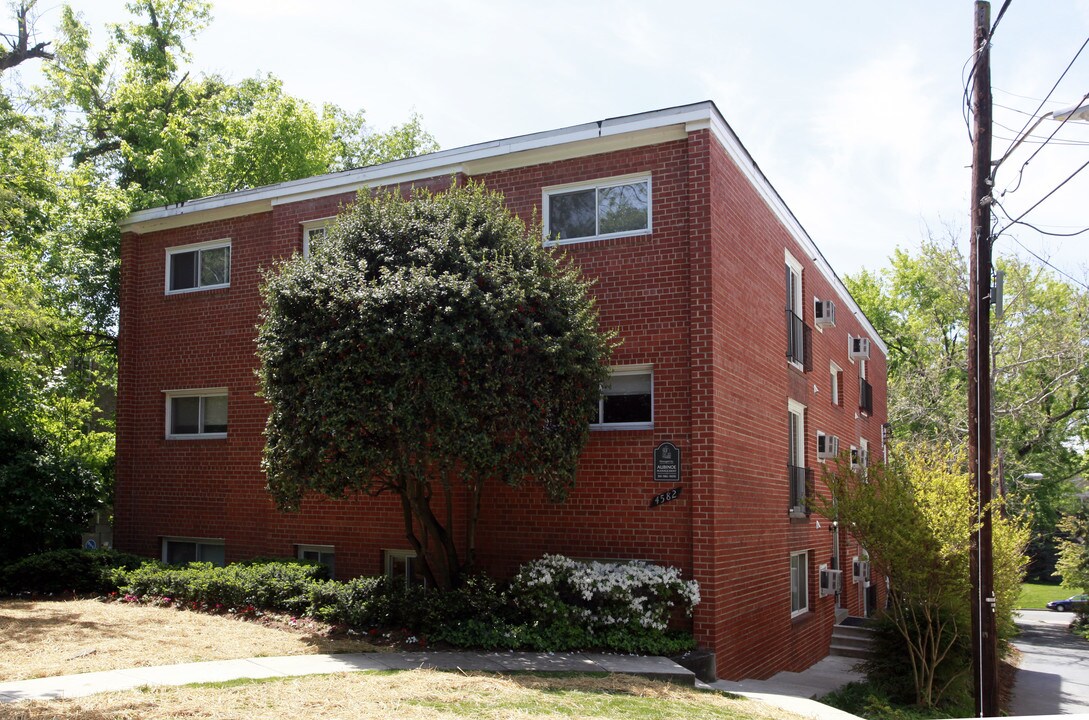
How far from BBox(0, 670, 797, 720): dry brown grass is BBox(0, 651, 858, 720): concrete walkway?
15.3 inches

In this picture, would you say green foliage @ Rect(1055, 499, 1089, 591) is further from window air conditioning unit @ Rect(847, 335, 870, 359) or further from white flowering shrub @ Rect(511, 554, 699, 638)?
white flowering shrub @ Rect(511, 554, 699, 638)

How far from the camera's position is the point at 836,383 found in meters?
24.2

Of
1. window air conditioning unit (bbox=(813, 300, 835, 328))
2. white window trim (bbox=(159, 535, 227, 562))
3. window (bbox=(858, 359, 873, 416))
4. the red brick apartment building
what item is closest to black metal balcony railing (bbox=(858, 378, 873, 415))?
window (bbox=(858, 359, 873, 416))

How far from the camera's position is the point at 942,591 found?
45.2 ft

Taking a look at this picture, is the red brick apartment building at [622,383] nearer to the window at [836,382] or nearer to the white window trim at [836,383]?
the white window trim at [836,383]

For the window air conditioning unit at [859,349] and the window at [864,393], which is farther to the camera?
the window at [864,393]

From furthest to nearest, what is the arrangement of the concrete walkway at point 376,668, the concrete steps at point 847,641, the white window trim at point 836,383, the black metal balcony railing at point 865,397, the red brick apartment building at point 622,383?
1. the black metal balcony railing at point 865,397
2. the white window trim at point 836,383
3. the concrete steps at point 847,641
4. the red brick apartment building at point 622,383
5. the concrete walkway at point 376,668

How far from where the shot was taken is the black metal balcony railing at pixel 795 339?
18.0 metres

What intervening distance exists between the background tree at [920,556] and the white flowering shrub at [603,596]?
317 centimetres

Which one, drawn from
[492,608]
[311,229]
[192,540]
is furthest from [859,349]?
[192,540]

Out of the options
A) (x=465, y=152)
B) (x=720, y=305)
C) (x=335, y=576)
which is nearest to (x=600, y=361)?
(x=720, y=305)

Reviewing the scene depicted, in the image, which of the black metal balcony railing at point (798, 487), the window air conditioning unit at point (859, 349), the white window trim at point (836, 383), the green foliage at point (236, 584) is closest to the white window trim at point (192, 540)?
the green foliage at point (236, 584)

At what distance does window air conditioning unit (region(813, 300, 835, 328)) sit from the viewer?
20.4 meters

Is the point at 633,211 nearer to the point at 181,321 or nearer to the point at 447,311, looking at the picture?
the point at 447,311
